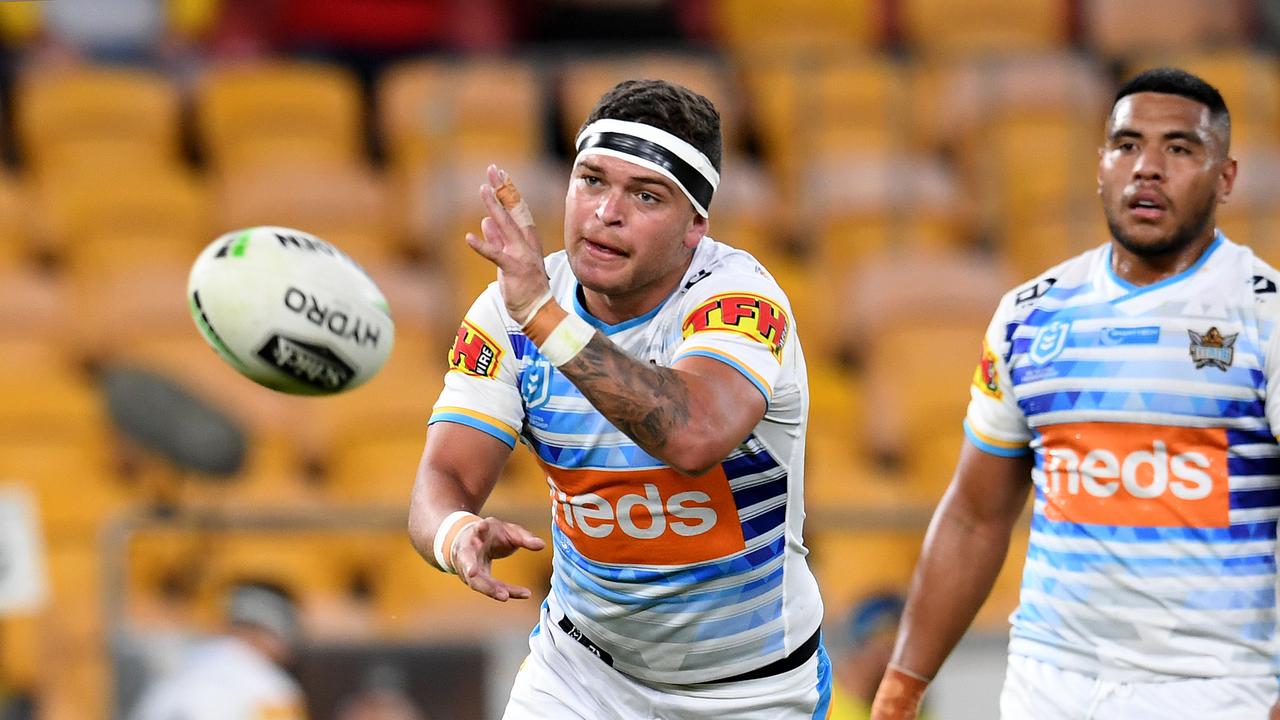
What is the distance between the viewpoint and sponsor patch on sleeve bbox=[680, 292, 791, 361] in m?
4.20

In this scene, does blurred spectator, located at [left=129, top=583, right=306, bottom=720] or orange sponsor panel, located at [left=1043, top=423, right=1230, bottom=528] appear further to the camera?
blurred spectator, located at [left=129, top=583, right=306, bottom=720]

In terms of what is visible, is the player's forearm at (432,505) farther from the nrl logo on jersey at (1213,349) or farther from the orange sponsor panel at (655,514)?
the nrl logo on jersey at (1213,349)

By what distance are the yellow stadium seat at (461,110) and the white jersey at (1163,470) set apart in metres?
6.39

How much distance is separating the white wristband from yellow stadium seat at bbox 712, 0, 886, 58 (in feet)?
27.9

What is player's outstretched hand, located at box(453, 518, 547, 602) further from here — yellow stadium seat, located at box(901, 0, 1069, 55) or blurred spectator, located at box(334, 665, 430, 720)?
yellow stadium seat, located at box(901, 0, 1069, 55)

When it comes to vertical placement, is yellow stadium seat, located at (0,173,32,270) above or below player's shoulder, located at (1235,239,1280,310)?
below

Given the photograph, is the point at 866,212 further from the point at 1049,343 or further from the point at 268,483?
the point at 1049,343

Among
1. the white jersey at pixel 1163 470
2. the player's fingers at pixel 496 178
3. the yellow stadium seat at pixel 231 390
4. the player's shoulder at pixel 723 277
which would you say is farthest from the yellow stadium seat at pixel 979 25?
the player's fingers at pixel 496 178

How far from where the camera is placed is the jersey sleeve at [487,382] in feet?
14.7

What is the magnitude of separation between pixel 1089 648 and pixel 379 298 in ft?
6.72


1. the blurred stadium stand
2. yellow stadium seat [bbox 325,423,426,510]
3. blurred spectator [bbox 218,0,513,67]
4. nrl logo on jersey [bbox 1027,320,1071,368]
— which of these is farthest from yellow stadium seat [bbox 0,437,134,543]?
nrl logo on jersey [bbox 1027,320,1071,368]

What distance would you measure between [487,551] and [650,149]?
98 cm

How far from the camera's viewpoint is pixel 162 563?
8.98 meters

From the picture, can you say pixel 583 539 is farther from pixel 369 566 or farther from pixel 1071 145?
pixel 1071 145
